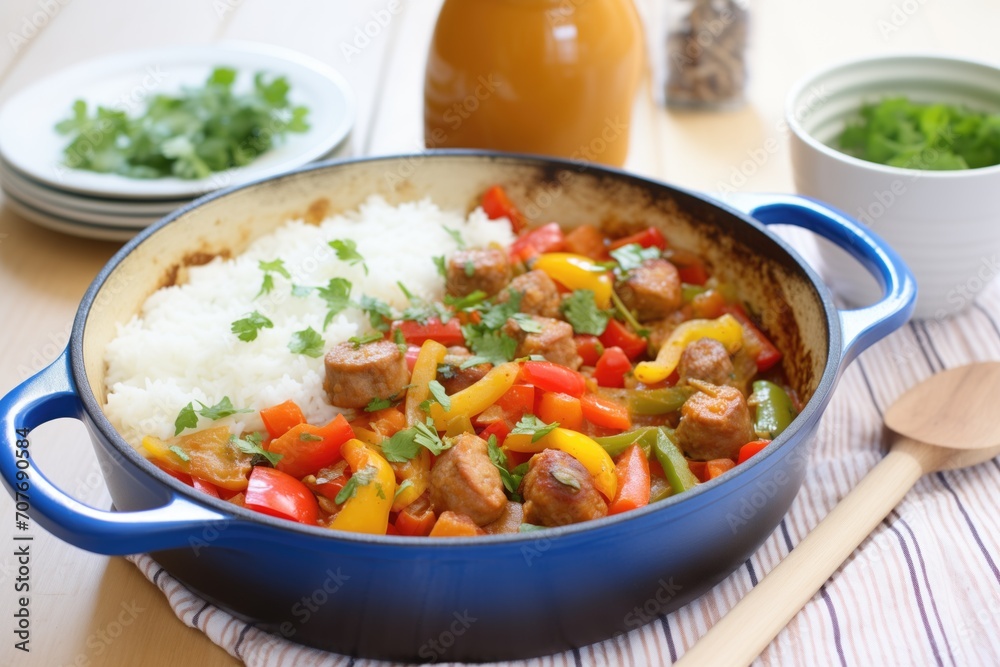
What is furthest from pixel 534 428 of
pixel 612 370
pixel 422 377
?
pixel 612 370

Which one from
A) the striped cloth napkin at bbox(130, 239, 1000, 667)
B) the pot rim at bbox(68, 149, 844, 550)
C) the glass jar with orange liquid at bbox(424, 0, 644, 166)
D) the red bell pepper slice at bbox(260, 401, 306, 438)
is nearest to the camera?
the pot rim at bbox(68, 149, 844, 550)

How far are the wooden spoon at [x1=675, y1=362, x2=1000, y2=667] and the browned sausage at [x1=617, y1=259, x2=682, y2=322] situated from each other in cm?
65

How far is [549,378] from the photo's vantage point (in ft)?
7.70

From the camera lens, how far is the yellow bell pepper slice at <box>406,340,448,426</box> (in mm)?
2299

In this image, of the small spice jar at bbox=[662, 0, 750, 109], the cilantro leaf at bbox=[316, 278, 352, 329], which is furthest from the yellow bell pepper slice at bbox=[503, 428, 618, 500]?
the small spice jar at bbox=[662, 0, 750, 109]

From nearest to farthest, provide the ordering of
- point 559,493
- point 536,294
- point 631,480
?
point 559,493
point 631,480
point 536,294

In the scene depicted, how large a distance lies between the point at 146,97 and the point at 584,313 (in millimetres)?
2239

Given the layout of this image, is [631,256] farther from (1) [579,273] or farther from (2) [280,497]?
(2) [280,497]

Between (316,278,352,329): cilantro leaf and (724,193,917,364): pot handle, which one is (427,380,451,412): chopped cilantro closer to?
(316,278,352,329): cilantro leaf

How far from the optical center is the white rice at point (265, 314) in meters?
2.36

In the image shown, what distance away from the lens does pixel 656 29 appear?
4.89 meters

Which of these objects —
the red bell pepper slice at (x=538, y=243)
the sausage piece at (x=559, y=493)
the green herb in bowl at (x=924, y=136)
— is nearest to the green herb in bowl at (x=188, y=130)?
the red bell pepper slice at (x=538, y=243)

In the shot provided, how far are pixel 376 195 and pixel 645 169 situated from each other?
1264 millimetres

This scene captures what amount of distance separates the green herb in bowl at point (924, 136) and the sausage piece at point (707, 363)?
994 millimetres
